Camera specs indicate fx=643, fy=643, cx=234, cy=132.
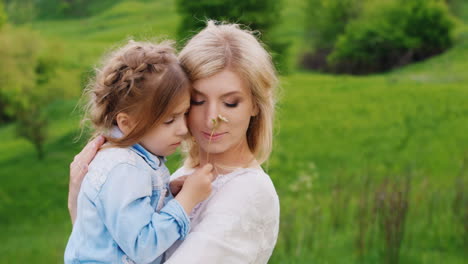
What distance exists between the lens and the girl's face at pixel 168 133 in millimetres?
2277

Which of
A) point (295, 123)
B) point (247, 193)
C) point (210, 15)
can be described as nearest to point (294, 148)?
point (295, 123)

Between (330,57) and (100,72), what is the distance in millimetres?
34822

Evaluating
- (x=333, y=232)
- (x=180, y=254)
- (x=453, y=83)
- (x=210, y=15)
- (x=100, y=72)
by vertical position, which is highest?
(x=100, y=72)

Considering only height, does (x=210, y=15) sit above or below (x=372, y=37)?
above

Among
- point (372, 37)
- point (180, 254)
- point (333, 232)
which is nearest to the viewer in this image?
point (180, 254)

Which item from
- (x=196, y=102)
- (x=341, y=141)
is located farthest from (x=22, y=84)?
(x=196, y=102)

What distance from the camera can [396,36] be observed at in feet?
109

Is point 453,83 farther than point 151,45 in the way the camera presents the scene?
Yes

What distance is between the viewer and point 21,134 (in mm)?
17766

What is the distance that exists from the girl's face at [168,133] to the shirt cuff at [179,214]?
8.5 inches

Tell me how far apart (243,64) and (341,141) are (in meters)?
14.9

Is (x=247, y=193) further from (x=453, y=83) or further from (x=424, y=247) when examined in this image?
(x=453, y=83)

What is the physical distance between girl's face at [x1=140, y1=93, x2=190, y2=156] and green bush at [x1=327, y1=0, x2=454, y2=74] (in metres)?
32.0

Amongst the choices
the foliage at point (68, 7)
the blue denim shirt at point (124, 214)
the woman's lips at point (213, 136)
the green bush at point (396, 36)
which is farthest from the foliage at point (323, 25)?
the blue denim shirt at point (124, 214)
